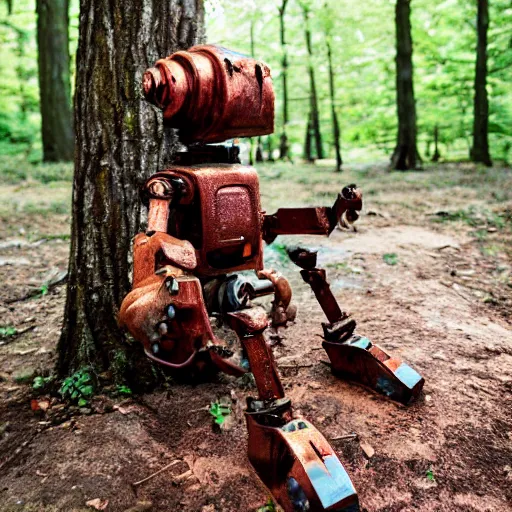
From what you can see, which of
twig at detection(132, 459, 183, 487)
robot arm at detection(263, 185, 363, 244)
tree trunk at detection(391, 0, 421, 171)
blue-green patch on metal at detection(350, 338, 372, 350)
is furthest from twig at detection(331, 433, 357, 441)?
tree trunk at detection(391, 0, 421, 171)

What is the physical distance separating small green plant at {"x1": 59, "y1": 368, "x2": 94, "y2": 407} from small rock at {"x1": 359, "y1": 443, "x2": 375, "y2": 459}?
52.2 inches

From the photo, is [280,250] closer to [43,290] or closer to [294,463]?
[43,290]

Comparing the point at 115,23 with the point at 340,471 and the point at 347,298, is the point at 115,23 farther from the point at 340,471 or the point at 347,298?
the point at 347,298

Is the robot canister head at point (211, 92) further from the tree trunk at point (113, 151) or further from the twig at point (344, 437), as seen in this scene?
the twig at point (344, 437)

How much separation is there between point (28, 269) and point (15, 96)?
46.4 ft

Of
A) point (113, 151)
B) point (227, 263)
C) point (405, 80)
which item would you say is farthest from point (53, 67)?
point (227, 263)

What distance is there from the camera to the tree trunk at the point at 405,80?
Answer: 35.6 feet

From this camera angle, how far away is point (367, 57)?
46.2ft

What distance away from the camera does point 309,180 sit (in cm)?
1060

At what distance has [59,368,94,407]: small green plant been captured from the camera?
7.47ft

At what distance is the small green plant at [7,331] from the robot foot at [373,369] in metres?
2.04

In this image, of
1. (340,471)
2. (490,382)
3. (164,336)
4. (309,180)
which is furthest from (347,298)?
(309,180)

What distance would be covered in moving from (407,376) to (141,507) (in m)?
1.30

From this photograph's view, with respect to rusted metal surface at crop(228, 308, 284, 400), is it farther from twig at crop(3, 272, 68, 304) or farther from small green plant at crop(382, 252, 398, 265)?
small green plant at crop(382, 252, 398, 265)
